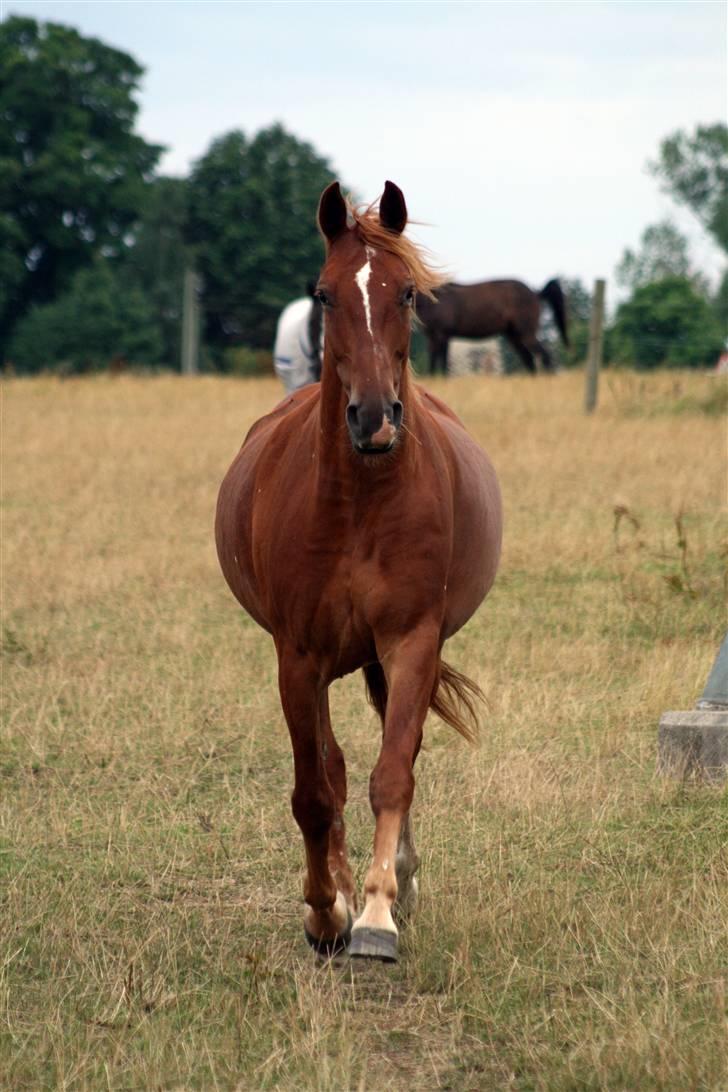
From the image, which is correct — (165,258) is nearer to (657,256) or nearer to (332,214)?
(657,256)

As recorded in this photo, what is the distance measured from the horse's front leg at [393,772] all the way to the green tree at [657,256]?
2880 inches

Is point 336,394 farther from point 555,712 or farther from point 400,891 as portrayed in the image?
point 555,712

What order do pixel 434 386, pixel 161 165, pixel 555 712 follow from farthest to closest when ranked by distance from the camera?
Answer: pixel 161 165, pixel 434 386, pixel 555 712

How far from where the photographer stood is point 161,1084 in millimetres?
3510

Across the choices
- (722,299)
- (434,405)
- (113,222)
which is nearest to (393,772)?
(434,405)

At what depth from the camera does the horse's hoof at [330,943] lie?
14.6 feet

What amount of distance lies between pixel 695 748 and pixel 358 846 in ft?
4.55

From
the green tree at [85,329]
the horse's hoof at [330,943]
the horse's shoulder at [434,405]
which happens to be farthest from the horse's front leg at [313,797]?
the green tree at [85,329]

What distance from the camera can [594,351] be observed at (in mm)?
19406

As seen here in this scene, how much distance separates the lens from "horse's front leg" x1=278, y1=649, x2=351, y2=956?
4.38 metres

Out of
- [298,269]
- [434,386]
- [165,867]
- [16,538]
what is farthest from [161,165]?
[165,867]

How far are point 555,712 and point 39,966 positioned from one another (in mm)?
3201

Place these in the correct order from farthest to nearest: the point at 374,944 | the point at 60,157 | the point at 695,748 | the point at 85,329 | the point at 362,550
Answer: the point at 85,329 < the point at 60,157 < the point at 695,748 < the point at 362,550 < the point at 374,944

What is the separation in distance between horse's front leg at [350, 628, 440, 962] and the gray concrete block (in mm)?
1932
